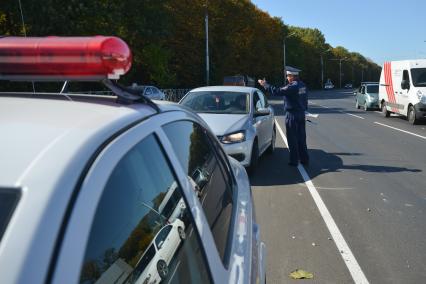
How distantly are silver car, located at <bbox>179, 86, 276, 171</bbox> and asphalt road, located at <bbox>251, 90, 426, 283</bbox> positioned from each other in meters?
0.52

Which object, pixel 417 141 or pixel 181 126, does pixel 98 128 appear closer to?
pixel 181 126

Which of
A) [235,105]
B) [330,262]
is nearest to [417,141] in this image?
[235,105]

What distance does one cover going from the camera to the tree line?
80.9 ft

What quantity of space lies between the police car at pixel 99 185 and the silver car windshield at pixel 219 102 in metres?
6.73

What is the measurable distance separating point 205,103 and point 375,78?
643 feet

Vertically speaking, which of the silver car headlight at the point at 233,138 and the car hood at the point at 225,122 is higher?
the car hood at the point at 225,122

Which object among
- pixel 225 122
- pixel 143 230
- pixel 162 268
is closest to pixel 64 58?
pixel 143 230

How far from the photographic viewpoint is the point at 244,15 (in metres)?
61.5

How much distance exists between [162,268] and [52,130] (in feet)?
1.87

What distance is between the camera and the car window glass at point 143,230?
1.29 meters

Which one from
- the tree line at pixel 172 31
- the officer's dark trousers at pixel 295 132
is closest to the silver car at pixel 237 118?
the officer's dark trousers at pixel 295 132

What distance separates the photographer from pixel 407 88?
19.3m

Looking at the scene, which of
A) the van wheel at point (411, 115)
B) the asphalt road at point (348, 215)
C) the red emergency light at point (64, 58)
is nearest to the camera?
the red emergency light at point (64, 58)

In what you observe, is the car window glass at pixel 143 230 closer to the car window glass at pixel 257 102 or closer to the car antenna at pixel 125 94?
the car antenna at pixel 125 94
